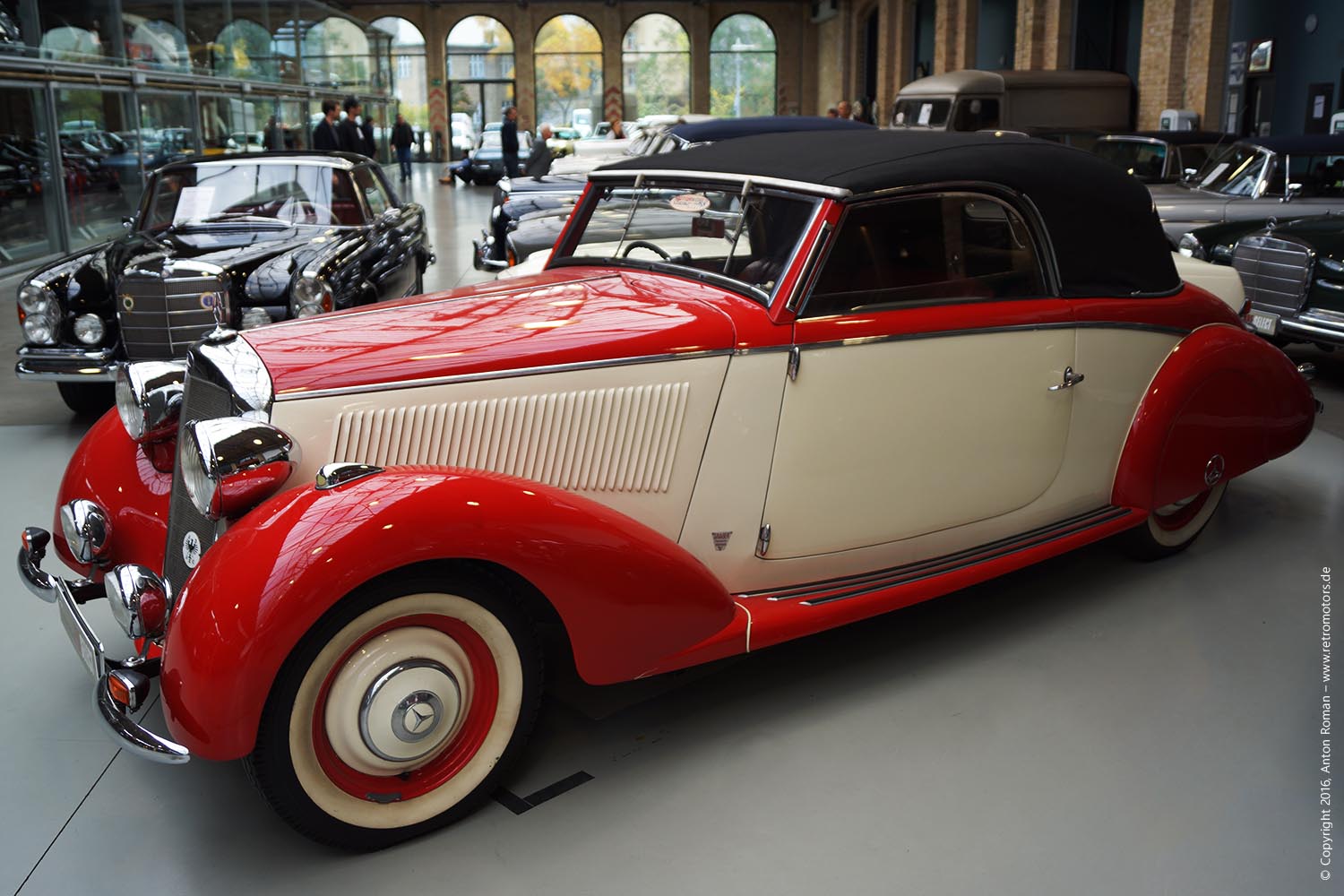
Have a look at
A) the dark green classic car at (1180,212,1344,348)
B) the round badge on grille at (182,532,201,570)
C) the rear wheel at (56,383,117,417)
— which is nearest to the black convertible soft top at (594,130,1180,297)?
the round badge on grille at (182,532,201,570)

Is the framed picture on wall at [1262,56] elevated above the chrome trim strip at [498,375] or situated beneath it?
elevated above

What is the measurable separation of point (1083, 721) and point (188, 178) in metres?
6.38

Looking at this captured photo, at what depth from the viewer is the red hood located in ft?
8.57

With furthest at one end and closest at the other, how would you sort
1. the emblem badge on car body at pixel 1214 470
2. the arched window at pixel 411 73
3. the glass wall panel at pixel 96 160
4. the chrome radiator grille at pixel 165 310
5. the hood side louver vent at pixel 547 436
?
1. the arched window at pixel 411 73
2. the glass wall panel at pixel 96 160
3. the chrome radiator grille at pixel 165 310
4. the emblem badge on car body at pixel 1214 470
5. the hood side louver vent at pixel 547 436

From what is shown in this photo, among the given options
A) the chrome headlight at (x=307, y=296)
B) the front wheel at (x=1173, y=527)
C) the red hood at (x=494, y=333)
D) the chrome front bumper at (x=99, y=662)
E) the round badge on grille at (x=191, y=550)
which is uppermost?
the red hood at (x=494, y=333)

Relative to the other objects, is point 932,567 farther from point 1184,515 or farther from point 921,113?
point 921,113

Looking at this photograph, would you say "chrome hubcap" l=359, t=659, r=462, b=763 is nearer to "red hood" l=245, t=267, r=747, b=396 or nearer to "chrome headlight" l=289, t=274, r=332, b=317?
"red hood" l=245, t=267, r=747, b=396

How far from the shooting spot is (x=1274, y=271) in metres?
6.95

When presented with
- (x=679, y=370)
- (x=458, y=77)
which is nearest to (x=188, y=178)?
(x=679, y=370)

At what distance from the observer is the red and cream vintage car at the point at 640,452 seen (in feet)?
7.54

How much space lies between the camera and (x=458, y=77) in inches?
1378

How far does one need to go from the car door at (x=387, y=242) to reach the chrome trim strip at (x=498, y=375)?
13.9 feet

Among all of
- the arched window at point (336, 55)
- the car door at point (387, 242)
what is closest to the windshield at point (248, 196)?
the car door at point (387, 242)

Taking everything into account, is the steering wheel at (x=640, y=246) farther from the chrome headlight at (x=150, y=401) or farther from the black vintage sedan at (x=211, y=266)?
the black vintage sedan at (x=211, y=266)
